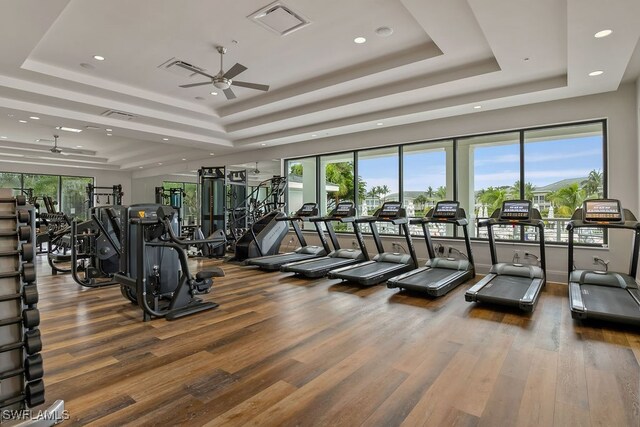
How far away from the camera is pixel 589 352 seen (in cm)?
288

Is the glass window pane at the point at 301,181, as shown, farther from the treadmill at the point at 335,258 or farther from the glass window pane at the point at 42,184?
the glass window pane at the point at 42,184

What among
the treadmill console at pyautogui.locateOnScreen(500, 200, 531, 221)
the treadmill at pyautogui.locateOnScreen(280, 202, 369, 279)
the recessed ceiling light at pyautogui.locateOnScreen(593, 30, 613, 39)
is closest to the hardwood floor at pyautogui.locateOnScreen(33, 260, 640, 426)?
the treadmill console at pyautogui.locateOnScreen(500, 200, 531, 221)

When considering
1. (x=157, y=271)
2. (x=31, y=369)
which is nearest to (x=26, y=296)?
(x=31, y=369)

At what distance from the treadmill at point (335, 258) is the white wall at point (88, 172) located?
38.6 feet

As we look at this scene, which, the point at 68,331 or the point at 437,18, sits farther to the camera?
the point at 437,18

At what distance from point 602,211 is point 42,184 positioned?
16.9 metres

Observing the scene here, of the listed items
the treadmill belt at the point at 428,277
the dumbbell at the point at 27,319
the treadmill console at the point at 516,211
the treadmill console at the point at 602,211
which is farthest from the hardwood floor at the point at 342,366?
the treadmill console at the point at 516,211

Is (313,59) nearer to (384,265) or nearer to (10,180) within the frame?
(384,265)

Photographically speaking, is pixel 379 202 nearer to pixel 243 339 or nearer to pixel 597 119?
pixel 597 119

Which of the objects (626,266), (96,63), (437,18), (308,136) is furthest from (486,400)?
(308,136)

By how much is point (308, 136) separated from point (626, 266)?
6.43 metres

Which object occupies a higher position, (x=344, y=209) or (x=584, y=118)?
(x=584, y=118)

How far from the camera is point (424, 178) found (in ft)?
26.0

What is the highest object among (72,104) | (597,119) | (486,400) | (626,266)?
(72,104)
